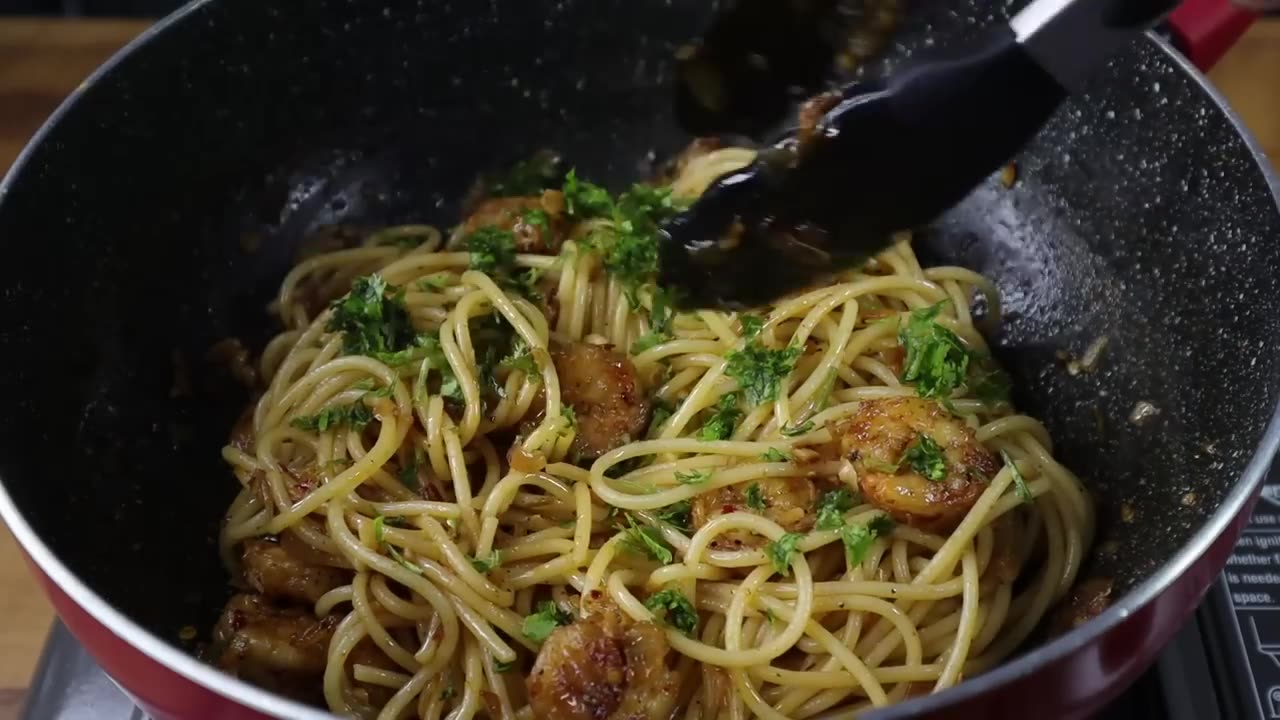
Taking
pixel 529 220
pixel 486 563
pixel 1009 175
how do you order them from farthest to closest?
pixel 529 220 → pixel 1009 175 → pixel 486 563

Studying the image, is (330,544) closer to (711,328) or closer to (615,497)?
(615,497)

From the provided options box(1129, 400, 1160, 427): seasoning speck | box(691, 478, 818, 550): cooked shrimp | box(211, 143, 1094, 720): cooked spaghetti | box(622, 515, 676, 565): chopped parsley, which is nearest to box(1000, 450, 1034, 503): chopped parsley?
box(211, 143, 1094, 720): cooked spaghetti

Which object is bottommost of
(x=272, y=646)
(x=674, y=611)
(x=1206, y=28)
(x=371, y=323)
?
(x=272, y=646)

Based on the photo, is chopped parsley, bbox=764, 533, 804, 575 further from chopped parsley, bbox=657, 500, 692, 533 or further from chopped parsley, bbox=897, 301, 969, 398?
chopped parsley, bbox=897, 301, 969, 398

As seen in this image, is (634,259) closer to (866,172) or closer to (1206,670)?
(866,172)

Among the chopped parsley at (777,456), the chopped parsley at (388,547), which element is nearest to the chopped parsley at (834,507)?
the chopped parsley at (777,456)

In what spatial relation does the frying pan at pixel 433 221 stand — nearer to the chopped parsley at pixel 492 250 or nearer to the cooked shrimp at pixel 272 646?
the cooked shrimp at pixel 272 646

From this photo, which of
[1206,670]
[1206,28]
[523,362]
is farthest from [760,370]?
[1206,28]

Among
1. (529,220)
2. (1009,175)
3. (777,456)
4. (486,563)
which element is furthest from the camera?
(529,220)
